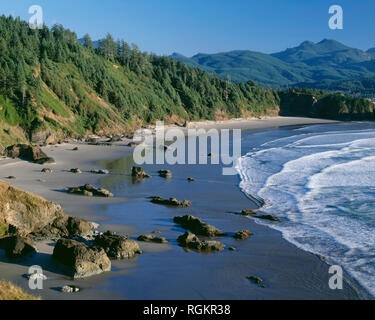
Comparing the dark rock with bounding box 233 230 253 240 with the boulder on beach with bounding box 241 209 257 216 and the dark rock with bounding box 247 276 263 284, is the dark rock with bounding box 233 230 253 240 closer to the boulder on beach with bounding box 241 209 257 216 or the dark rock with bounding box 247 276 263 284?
the boulder on beach with bounding box 241 209 257 216

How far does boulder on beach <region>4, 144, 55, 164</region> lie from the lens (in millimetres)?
41006

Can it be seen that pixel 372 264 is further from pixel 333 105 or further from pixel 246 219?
pixel 333 105

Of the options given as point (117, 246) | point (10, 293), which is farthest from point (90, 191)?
point (10, 293)

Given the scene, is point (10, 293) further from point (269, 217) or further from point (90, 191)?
point (90, 191)

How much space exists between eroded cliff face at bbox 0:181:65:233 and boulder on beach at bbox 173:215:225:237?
664 cm

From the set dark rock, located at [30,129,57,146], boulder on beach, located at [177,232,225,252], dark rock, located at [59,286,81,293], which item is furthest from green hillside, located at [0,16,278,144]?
dark rock, located at [59,286,81,293]

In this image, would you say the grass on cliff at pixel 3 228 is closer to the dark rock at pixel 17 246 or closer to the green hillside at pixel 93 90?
the dark rock at pixel 17 246

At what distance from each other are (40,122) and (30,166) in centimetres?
1923

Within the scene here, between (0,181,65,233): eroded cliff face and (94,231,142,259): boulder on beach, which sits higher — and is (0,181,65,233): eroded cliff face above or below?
above

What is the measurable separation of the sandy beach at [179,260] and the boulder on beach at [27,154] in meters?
7.50

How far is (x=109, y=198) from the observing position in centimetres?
2769

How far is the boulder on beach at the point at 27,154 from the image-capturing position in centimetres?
4101

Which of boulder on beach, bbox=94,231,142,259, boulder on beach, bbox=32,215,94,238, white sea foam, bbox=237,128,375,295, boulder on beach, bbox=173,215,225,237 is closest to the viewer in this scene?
boulder on beach, bbox=94,231,142,259
